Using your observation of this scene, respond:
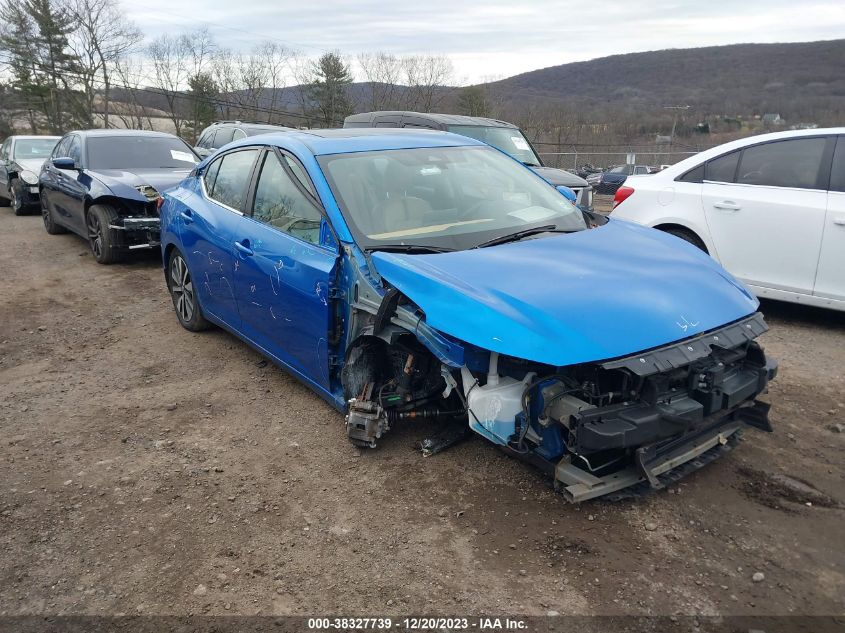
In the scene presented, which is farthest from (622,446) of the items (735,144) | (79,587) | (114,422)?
(735,144)

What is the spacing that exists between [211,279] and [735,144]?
4775 millimetres

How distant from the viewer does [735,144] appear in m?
5.89

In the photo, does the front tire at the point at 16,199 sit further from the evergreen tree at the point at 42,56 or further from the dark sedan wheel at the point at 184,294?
the evergreen tree at the point at 42,56

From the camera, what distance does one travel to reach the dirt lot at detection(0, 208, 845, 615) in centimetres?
252

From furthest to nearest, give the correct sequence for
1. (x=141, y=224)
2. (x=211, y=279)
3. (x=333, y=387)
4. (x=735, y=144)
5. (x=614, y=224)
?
1. (x=141, y=224)
2. (x=735, y=144)
3. (x=211, y=279)
4. (x=614, y=224)
5. (x=333, y=387)

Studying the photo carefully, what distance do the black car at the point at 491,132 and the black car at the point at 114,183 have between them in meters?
3.43

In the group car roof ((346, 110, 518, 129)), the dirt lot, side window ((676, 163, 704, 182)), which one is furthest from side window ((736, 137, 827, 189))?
car roof ((346, 110, 518, 129))

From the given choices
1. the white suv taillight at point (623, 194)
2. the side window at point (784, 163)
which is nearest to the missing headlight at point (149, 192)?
the white suv taillight at point (623, 194)

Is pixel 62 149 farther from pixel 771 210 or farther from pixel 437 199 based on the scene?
pixel 771 210

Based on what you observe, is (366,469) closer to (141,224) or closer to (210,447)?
(210,447)

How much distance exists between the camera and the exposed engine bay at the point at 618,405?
2686mm

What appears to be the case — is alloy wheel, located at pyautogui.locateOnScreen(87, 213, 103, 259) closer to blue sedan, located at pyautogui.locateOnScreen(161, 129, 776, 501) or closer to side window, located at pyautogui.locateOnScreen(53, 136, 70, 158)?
side window, located at pyautogui.locateOnScreen(53, 136, 70, 158)

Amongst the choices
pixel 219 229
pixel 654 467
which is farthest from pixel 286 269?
pixel 654 467

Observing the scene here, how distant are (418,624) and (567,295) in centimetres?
148
